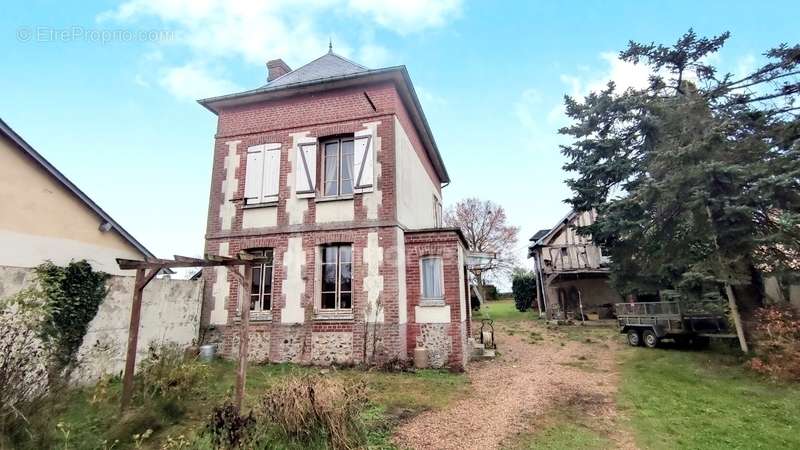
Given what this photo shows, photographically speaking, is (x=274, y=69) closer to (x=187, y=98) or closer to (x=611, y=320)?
(x=187, y=98)

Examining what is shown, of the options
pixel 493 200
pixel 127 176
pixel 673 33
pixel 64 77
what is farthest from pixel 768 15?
pixel 493 200

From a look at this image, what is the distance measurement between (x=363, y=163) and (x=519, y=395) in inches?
245

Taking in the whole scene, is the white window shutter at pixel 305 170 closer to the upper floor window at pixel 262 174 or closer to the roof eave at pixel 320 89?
the upper floor window at pixel 262 174

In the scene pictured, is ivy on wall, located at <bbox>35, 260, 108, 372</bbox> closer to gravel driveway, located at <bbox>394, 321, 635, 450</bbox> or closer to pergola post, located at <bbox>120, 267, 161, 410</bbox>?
pergola post, located at <bbox>120, 267, 161, 410</bbox>

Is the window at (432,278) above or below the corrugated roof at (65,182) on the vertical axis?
below

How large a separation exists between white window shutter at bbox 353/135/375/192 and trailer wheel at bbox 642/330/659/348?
9.53 m

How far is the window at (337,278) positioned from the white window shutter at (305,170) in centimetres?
160

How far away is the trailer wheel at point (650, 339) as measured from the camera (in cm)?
1057

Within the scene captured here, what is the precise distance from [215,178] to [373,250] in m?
5.08

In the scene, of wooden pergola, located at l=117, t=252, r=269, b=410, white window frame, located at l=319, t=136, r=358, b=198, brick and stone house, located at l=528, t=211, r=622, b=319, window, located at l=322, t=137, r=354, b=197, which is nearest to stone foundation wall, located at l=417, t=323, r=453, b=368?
white window frame, located at l=319, t=136, r=358, b=198

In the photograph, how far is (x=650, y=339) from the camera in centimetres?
1069

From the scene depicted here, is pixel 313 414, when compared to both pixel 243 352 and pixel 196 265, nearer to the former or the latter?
pixel 243 352

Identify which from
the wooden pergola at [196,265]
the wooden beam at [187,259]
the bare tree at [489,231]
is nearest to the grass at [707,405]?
the wooden pergola at [196,265]

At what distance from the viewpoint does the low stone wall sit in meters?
6.01
